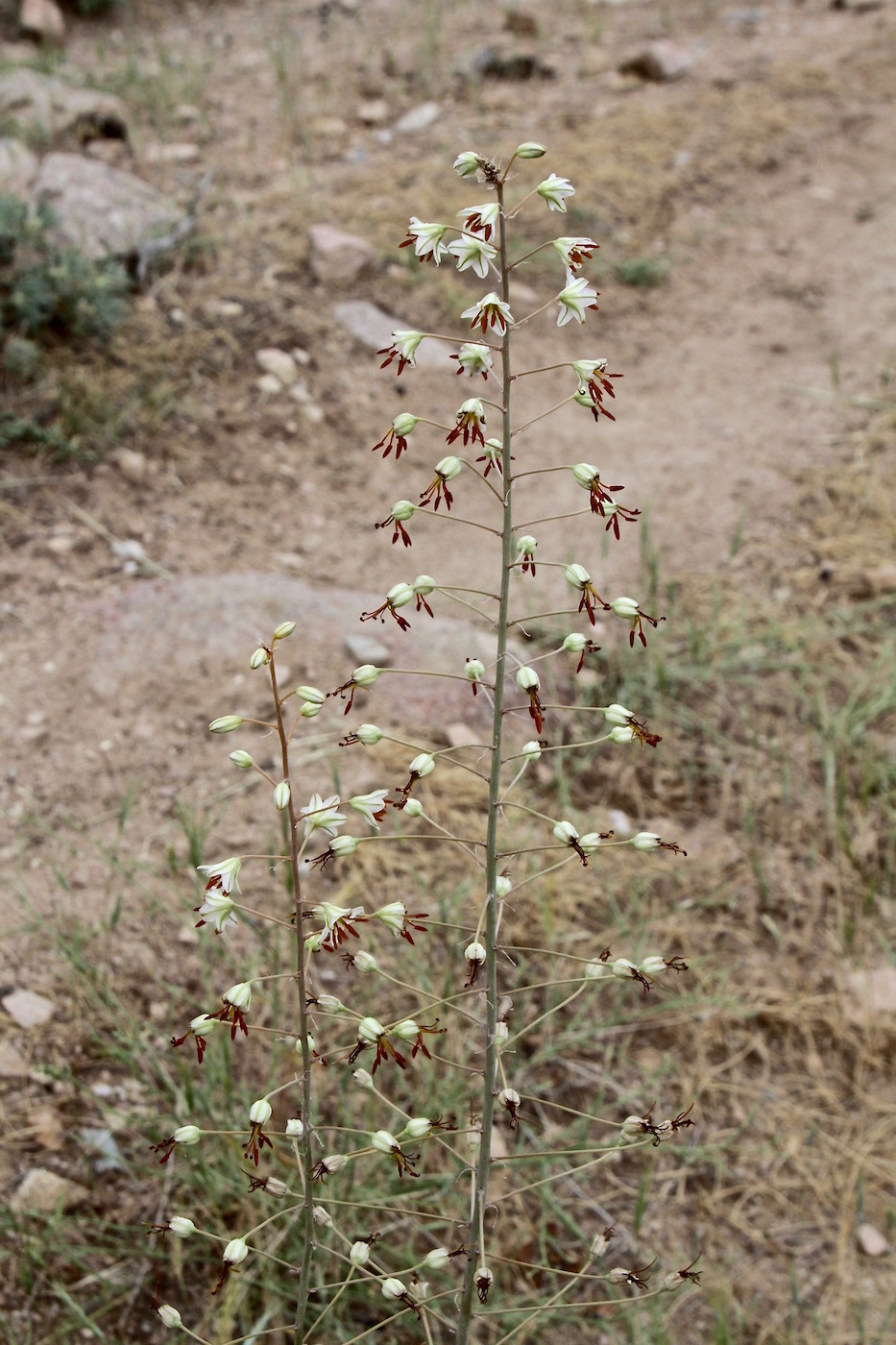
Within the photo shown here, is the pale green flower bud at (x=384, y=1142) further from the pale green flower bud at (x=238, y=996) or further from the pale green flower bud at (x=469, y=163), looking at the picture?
the pale green flower bud at (x=469, y=163)

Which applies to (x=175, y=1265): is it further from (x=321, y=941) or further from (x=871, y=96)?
(x=871, y=96)

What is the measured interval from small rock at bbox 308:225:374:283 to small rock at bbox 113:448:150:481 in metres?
1.67

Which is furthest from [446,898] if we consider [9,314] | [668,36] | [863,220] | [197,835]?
[668,36]

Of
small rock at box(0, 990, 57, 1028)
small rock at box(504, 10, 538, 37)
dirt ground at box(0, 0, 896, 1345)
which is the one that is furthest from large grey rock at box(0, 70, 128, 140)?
small rock at box(0, 990, 57, 1028)

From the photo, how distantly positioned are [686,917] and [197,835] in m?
1.53

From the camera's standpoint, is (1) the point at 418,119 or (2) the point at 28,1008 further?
(1) the point at 418,119

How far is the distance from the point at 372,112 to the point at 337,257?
2.35 metres

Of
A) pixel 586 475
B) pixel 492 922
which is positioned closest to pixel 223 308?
pixel 586 475

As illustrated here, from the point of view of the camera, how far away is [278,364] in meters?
5.41

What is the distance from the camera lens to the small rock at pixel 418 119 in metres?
7.66

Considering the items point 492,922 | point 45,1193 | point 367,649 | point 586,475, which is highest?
point 586,475

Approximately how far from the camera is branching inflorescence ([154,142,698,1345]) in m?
1.71

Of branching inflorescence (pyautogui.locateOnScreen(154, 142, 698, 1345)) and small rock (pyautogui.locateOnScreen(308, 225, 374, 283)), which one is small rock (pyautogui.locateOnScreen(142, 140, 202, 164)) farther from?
branching inflorescence (pyautogui.locateOnScreen(154, 142, 698, 1345))

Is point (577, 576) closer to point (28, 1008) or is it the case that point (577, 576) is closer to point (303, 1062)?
point (303, 1062)
